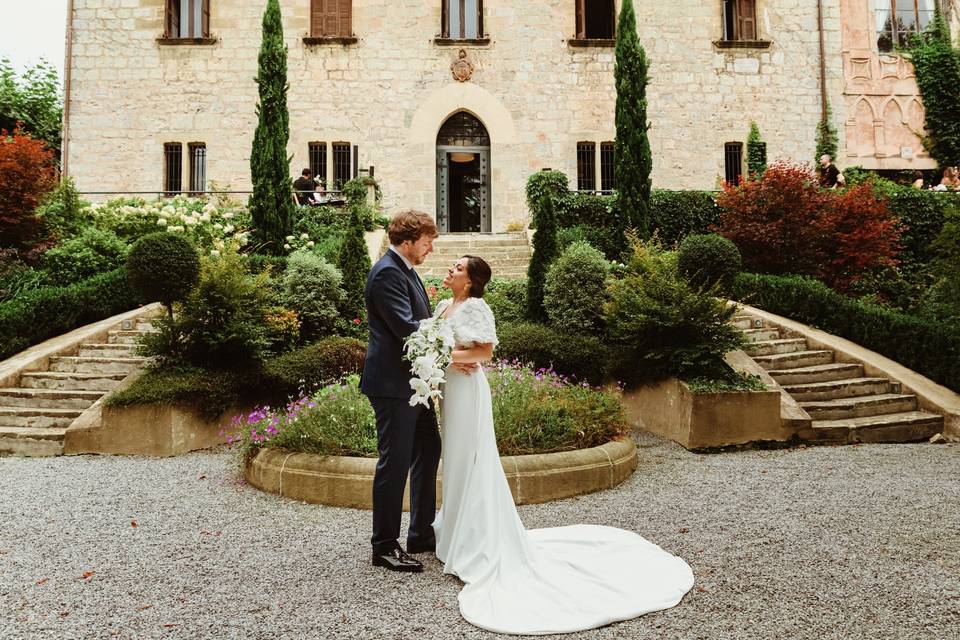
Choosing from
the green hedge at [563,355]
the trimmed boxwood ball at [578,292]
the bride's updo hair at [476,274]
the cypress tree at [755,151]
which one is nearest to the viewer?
the bride's updo hair at [476,274]

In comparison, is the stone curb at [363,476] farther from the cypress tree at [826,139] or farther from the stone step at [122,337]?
the cypress tree at [826,139]

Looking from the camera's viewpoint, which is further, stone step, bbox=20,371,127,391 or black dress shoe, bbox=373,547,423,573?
stone step, bbox=20,371,127,391

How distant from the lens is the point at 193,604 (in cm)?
324

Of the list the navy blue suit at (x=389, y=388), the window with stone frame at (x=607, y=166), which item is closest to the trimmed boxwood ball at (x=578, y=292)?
the navy blue suit at (x=389, y=388)

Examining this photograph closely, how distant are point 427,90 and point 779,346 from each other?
489 inches

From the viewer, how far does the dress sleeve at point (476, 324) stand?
3.74m

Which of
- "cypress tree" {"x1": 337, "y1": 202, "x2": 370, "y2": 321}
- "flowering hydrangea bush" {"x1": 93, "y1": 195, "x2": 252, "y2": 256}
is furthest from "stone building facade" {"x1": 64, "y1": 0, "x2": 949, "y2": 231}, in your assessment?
"cypress tree" {"x1": 337, "y1": 202, "x2": 370, "y2": 321}

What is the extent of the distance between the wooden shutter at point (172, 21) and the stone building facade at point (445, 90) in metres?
0.05

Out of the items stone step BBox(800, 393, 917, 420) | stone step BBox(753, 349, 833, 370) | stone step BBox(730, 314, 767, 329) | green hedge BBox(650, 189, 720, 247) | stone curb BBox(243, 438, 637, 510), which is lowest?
stone curb BBox(243, 438, 637, 510)

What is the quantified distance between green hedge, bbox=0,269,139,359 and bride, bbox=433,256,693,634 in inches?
290

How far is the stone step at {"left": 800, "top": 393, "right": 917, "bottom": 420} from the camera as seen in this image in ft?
25.3

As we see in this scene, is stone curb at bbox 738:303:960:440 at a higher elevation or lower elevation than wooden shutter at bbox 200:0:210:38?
lower

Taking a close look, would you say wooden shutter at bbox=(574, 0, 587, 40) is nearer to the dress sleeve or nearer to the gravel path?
the gravel path

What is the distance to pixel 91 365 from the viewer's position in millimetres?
8188
